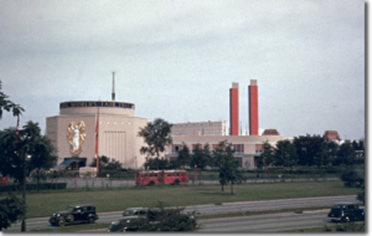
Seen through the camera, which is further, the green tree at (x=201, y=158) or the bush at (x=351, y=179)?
the green tree at (x=201, y=158)

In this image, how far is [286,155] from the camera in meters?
28.8

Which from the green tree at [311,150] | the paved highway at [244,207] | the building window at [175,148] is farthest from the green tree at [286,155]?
the building window at [175,148]

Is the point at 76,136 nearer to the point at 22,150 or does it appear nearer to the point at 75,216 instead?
the point at 75,216

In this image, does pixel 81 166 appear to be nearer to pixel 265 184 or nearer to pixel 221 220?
pixel 265 184

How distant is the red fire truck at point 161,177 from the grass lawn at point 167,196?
13.6ft

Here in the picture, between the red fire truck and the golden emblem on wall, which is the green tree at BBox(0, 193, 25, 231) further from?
the golden emblem on wall

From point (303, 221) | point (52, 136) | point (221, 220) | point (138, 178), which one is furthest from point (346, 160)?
point (52, 136)

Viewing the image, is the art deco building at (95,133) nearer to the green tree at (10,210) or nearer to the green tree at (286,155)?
the green tree at (286,155)

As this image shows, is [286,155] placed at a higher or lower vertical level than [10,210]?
higher

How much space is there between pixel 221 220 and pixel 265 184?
12820 mm

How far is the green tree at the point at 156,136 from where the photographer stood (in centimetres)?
4366

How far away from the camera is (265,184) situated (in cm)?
2659

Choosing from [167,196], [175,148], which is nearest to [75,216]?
[167,196]

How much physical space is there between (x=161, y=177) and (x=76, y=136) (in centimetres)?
1833
